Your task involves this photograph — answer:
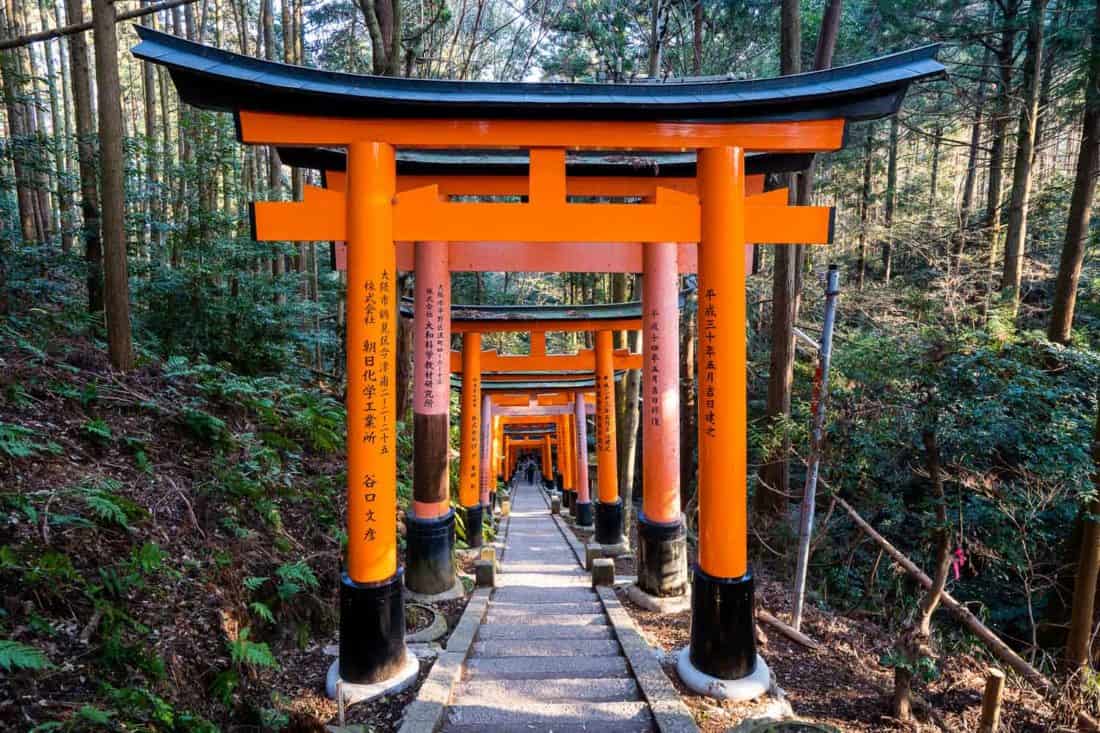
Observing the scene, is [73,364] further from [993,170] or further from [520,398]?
[993,170]

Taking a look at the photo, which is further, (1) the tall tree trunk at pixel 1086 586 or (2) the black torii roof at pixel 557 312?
(2) the black torii roof at pixel 557 312

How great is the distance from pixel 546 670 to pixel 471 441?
24.2 ft

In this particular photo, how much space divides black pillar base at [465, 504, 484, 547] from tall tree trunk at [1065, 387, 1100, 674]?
8.75 metres

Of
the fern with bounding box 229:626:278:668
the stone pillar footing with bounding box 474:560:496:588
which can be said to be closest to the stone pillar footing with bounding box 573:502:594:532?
the stone pillar footing with bounding box 474:560:496:588

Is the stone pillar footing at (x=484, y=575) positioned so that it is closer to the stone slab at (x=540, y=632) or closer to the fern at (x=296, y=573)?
the stone slab at (x=540, y=632)

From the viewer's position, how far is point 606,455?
1151 centimetres

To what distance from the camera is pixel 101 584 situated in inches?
146

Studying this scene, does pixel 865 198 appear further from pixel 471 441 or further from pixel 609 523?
pixel 471 441

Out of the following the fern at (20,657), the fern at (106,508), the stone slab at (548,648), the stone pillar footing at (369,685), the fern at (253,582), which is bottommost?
the stone slab at (548,648)

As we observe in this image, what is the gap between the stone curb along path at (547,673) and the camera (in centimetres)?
383

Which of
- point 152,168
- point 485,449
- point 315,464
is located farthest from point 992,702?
point 152,168

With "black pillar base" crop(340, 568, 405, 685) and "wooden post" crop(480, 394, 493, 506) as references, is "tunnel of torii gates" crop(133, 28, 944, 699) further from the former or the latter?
"wooden post" crop(480, 394, 493, 506)

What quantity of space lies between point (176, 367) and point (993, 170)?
16.0m

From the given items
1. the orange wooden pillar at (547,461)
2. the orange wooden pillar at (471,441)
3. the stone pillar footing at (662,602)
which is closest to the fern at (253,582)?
the stone pillar footing at (662,602)
